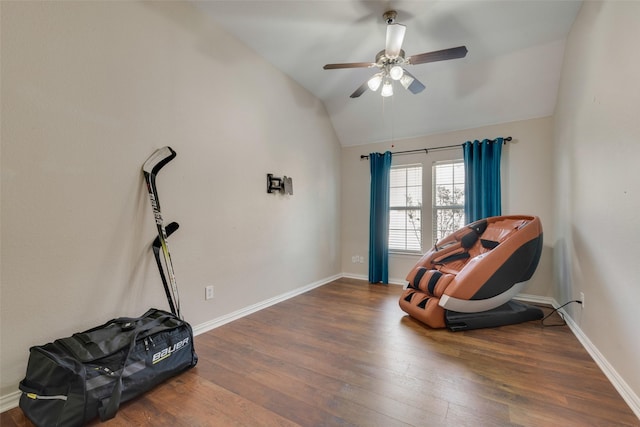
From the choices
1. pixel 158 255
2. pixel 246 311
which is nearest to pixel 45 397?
pixel 158 255

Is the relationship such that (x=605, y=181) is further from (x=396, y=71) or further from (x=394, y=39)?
(x=394, y=39)

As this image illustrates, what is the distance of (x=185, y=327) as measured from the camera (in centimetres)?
189

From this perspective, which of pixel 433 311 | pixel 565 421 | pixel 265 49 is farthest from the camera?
pixel 265 49

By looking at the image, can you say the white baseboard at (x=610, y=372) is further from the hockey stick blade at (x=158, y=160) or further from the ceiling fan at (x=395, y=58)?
the hockey stick blade at (x=158, y=160)

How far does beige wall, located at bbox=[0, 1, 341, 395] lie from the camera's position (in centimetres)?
154

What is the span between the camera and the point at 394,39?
2.22 m

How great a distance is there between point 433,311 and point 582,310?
3.99 feet

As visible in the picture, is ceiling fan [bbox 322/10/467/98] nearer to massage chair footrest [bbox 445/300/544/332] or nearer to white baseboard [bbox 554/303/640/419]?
massage chair footrest [bbox 445/300/544/332]

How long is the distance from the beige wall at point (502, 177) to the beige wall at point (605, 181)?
2.21 feet

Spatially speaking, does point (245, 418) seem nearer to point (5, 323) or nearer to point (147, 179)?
point (5, 323)

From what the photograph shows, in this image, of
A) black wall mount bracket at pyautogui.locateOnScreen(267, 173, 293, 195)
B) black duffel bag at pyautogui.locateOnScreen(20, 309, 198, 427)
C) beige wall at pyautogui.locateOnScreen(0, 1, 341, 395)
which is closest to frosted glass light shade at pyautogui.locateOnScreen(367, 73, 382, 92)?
beige wall at pyautogui.locateOnScreen(0, 1, 341, 395)

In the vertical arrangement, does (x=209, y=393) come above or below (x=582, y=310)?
below

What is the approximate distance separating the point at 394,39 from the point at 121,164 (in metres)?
2.34

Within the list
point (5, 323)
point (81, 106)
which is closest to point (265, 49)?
point (81, 106)
